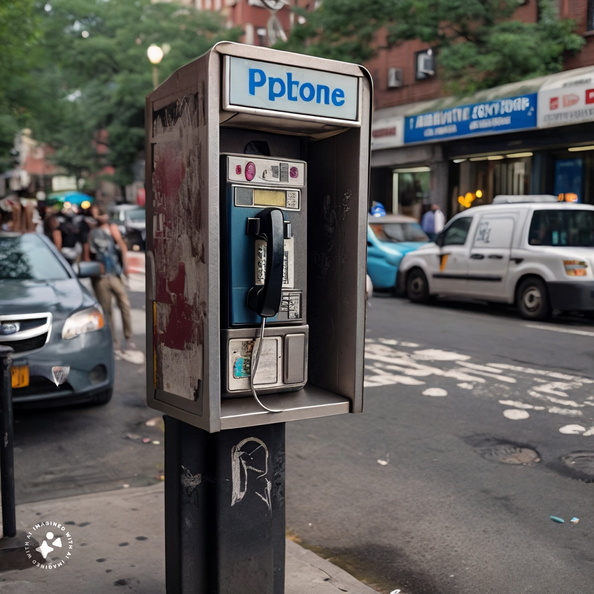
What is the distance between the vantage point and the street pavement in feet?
12.5

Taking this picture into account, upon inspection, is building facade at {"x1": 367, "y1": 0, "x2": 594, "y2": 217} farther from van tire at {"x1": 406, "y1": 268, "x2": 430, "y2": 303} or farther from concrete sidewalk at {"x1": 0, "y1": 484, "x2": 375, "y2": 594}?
concrete sidewalk at {"x1": 0, "y1": 484, "x2": 375, "y2": 594}

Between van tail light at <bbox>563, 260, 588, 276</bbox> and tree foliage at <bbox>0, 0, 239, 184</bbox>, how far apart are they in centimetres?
2744

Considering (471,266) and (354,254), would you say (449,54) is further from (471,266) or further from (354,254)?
(354,254)

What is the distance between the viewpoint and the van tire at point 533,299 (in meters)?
12.5

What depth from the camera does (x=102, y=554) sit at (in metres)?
4.17

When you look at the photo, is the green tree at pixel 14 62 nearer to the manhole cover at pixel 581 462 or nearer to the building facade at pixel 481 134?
the building facade at pixel 481 134

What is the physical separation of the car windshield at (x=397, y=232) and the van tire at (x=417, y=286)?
72.9 inches

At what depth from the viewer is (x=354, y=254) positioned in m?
3.39

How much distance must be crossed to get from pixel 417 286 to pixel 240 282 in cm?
1243

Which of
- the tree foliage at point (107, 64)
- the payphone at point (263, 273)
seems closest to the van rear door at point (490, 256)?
the payphone at point (263, 273)

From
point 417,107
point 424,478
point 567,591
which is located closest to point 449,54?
point 417,107

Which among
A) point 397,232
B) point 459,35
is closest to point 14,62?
point 459,35

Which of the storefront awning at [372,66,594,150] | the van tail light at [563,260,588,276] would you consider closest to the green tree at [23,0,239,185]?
the storefront awning at [372,66,594,150]

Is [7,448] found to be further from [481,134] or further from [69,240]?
[481,134]
